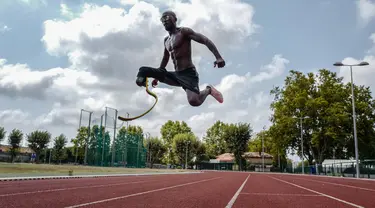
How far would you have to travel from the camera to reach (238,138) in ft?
223

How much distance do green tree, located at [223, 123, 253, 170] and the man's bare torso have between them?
59787 mm

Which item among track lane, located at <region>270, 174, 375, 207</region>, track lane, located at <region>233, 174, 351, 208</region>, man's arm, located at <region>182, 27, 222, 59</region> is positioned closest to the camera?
track lane, located at <region>233, 174, 351, 208</region>

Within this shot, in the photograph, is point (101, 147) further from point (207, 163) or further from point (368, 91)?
point (207, 163)

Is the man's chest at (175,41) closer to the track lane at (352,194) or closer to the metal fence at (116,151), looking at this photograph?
the track lane at (352,194)

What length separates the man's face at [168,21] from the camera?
8.96 metres

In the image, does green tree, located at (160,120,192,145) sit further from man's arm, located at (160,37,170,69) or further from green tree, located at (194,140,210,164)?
man's arm, located at (160,37,170,69)

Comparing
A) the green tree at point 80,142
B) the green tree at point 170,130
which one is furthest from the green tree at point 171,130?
the green tree at point 80,142

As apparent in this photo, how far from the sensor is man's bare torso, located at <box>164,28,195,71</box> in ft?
29.6

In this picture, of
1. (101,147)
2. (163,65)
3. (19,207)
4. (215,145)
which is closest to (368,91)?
(101,147)

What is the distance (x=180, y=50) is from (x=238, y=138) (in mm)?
60334

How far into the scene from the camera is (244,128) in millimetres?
68562

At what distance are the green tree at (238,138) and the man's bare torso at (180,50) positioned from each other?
59.8 m

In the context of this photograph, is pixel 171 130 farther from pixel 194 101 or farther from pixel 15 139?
pixel 194 101

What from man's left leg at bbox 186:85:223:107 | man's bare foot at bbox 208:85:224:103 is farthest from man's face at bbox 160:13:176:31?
man's bare foot at bbox 208:85:224:103
